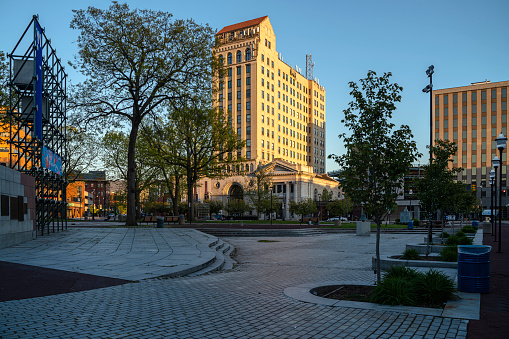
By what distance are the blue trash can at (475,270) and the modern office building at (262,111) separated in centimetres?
8326

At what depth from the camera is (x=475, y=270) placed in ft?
28.5

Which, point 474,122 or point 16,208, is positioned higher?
Answer: point 474,122

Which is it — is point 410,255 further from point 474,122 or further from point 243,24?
point 474,122

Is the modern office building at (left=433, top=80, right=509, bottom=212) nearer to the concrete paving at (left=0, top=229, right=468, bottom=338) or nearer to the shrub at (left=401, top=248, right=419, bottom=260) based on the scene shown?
the shrub at (left=401, top=248, right=419, bottom=260)

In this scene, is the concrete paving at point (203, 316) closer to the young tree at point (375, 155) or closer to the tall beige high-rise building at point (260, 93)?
the young tree at point (375, 155)

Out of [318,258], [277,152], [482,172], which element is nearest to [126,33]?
[318,258]

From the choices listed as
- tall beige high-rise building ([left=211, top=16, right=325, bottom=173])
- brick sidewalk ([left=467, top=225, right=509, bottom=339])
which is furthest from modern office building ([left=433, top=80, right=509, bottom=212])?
brick sidewalk ([left=467, top=225, right=509, bottom=339])

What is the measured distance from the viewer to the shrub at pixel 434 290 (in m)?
7.86

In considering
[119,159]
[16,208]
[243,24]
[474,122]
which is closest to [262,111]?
[243,24]

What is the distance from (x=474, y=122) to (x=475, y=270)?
11133 cm

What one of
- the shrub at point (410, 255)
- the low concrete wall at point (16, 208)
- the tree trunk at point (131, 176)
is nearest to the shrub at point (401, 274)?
the shrub at point (410, 255)

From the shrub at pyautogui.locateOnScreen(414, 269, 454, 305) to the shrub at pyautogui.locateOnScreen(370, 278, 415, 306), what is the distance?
198mm

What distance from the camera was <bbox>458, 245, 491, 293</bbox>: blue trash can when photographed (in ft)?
28.5

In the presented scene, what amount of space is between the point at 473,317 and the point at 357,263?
28.9 feet
